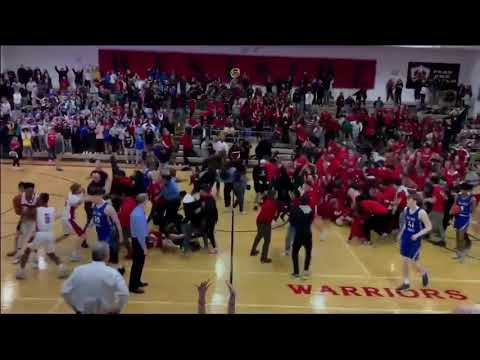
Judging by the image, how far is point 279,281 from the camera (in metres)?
8.94

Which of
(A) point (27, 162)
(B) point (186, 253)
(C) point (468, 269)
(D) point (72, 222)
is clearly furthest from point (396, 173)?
(A) point (27, 162)

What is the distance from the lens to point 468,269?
1001 cm

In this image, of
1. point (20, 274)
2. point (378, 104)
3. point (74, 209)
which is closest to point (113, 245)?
point (74, 209)

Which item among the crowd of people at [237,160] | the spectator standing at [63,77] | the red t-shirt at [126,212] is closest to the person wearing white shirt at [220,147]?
the crowd of people at [237,160]

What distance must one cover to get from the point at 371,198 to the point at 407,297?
116 inches

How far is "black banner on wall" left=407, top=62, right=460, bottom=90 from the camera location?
885 inches

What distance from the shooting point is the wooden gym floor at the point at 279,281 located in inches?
314

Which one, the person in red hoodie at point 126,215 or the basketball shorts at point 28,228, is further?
the person in red hoodie at point 126,215

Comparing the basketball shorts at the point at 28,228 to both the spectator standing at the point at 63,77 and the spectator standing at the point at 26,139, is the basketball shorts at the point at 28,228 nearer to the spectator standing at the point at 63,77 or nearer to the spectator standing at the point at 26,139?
the spectator standing at the point at 26,139

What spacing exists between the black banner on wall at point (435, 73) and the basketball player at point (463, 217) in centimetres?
1352

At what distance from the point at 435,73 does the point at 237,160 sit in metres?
14.3

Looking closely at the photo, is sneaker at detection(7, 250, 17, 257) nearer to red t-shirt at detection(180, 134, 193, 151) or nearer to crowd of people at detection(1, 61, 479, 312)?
crowd of people at detection(1, 61, 479, 312)

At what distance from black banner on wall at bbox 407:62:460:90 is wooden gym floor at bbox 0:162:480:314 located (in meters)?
12.7

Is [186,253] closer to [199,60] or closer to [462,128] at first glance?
[199,60]
